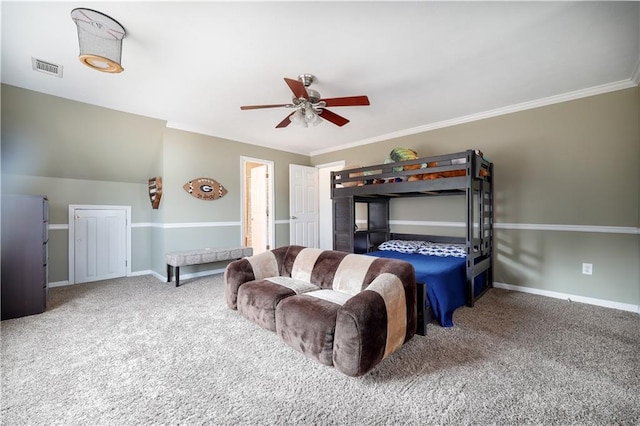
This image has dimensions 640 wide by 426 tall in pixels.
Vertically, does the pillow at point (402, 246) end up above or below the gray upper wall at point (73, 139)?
below

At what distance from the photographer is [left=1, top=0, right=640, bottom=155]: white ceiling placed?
74.0 inches

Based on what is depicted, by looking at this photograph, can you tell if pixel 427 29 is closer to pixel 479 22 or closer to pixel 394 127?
pixel 479 22

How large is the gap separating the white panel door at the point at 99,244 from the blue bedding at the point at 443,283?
15.4 ft

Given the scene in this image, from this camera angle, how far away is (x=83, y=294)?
3533 millimetres

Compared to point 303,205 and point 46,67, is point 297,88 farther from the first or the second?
point 303,205

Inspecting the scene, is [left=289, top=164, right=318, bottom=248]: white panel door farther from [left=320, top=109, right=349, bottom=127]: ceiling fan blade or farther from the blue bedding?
the blue bedding

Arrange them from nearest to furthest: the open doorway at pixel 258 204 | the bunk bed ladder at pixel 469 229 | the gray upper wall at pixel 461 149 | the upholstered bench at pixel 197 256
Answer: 1. the bunk bed ladder at pixel 469 229
2. the gray upper wall at pixel 461 149
3. the upholstered bench at pixel 197 256
4. the open doorway at pixel 258 204

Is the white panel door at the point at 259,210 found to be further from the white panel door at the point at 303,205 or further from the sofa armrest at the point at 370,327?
the sofa armrest at the point at 370,327

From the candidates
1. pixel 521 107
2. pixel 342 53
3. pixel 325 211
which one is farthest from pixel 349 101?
pixel 325 211

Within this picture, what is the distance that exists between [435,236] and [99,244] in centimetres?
537

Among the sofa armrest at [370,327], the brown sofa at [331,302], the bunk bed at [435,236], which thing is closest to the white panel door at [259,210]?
the bunk bed at [435,236]

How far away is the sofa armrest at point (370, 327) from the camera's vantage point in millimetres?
1674

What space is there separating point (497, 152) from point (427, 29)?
2.37m

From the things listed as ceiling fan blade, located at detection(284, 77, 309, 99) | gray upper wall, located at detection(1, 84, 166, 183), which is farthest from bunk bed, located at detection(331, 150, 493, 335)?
gray upper wall, located at detection(1, 84, 166, 183)
